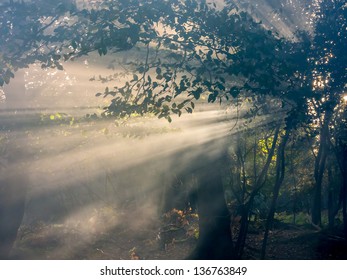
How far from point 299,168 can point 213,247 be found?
65.0ft

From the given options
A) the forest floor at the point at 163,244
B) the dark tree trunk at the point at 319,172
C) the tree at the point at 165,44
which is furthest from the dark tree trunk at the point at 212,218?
the dark tree trunk at the point at 319,172

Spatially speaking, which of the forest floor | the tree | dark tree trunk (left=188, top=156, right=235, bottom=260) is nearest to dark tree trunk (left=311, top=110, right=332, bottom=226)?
the forest floor

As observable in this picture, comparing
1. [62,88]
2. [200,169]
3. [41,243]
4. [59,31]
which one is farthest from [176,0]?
[41,243]

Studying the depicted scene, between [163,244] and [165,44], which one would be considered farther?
[163,244]

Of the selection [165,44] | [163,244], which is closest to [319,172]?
[163,244]

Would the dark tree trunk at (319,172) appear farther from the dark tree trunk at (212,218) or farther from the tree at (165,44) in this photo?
the tree at (165,44)

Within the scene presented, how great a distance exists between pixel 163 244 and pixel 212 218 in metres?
6.21

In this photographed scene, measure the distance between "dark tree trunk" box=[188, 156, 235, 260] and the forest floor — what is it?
1.26m

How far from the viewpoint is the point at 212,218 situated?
421 inches

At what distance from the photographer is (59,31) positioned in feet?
23.4

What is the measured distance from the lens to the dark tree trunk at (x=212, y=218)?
1058 centimetres

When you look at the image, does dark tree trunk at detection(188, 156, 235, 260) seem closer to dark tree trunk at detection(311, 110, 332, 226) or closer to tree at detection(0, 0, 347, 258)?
tree at detection(0, 0, 347, 258)

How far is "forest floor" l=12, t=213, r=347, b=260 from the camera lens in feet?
38.4

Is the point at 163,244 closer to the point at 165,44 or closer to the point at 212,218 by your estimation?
the point at 212,218
